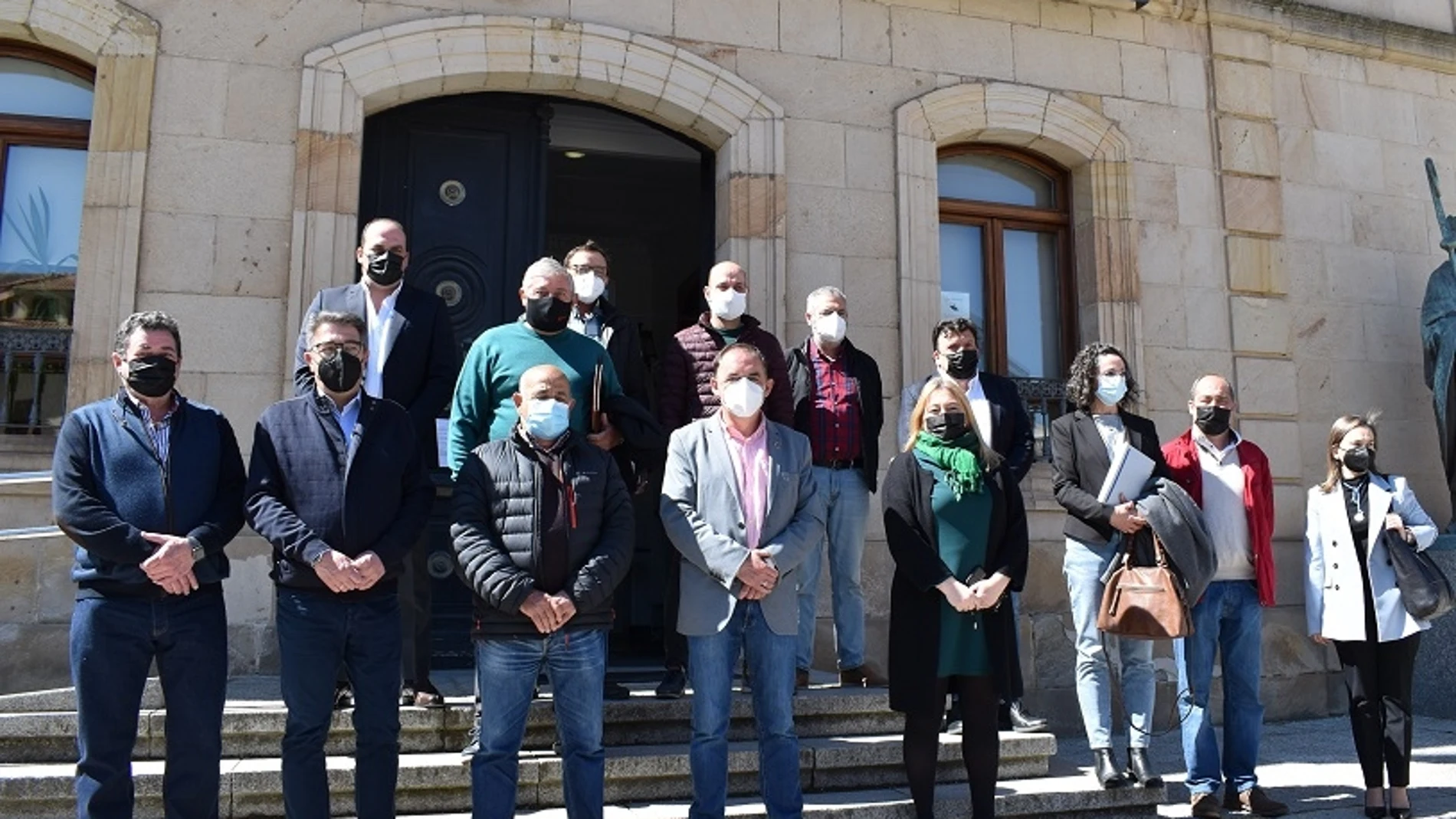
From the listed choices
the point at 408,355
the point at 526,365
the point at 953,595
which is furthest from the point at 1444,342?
the point at 408,355

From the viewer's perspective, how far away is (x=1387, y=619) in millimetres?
4945

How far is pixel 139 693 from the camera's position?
3.73 m

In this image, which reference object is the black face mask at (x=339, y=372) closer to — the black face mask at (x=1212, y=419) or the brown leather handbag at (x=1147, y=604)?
the brown leather handbag at (x=1147, y=604)

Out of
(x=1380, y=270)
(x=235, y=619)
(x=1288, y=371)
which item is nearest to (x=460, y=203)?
(x=235, y=619)

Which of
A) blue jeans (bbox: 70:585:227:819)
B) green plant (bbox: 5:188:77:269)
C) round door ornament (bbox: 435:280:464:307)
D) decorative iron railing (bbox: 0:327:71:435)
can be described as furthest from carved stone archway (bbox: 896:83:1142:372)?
green plant (bbox: 5:188:77:269)

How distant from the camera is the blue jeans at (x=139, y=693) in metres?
3.60

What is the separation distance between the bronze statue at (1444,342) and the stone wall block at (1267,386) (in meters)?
0.93

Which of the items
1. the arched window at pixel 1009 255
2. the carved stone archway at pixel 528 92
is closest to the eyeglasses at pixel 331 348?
the carved stone archway at pixel 528 92

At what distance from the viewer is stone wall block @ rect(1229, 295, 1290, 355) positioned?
25.7ft

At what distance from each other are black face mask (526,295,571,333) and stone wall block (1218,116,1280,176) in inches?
222

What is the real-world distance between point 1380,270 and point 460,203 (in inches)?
262

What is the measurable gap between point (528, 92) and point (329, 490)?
12.5ft

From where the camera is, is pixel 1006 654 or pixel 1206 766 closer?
pixel 1006 654

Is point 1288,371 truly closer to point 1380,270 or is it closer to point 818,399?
point 1380,270
